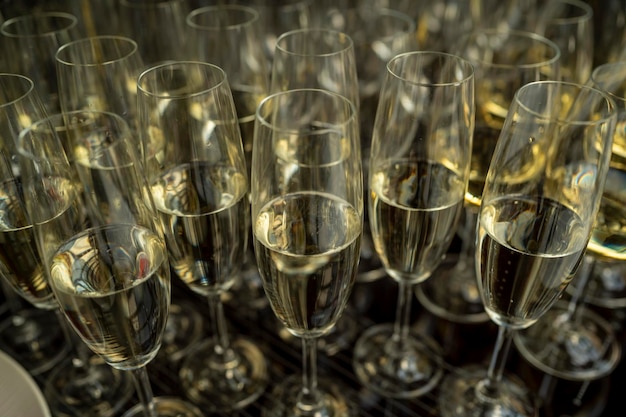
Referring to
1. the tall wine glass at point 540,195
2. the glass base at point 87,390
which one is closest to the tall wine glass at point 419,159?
the tall wine glass at point 540,195

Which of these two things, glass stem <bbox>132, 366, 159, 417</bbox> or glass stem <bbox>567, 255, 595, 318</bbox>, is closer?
glass stem <bbox>132, 366, 159, 417</bbox>

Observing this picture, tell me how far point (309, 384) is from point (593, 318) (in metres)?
0.43

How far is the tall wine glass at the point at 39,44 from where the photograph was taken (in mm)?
727

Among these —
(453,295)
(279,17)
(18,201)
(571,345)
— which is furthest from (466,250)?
(18,201)

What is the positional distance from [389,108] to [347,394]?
339 mm

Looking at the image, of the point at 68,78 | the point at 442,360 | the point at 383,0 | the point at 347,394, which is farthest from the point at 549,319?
the point at 68,78

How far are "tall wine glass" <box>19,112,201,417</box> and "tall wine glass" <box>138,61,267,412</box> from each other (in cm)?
5

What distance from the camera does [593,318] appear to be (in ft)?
2.91

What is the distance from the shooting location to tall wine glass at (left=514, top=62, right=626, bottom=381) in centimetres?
64

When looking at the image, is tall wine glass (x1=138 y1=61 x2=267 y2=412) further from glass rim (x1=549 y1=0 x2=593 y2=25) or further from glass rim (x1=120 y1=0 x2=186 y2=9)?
glass rim (x1=549 y1=0 x2=593 y2=25)

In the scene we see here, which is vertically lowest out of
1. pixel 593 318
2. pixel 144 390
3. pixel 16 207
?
pixel 593 318

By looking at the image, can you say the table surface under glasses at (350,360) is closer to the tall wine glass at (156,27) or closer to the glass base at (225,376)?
the glass base at (225,376)

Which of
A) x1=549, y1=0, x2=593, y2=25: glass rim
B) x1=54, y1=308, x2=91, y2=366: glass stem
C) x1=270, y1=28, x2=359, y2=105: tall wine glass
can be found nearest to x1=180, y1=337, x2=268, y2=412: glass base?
x1=54, y1=308, x2=91, y2=366: glass stem

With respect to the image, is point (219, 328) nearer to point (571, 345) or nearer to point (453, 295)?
point (453, 295)
